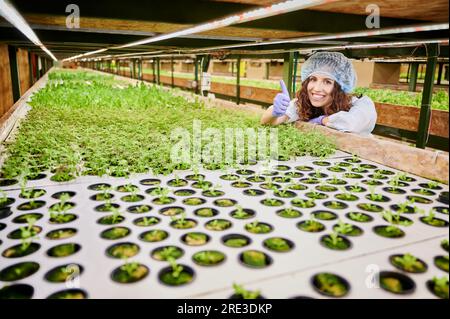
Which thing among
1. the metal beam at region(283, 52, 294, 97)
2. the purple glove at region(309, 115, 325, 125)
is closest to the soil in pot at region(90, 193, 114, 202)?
the purple glove at region(309, 115, 325, 125)

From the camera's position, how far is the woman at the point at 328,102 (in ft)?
11.1

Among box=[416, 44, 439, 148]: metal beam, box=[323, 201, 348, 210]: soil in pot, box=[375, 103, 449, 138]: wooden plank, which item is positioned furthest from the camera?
box=[375, 103, 449, 138]: wooden plank

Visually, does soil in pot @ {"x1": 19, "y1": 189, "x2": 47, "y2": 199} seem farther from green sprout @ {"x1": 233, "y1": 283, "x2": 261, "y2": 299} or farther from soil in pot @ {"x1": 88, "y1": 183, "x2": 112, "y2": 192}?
green sprout @ {"x1": 233, "y1": 283, "x2": 261, "y2": 299}

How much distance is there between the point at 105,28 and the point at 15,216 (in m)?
1.71

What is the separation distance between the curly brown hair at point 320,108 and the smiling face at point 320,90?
0.12 feet

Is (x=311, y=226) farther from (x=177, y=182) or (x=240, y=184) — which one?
(x=177, y=182)

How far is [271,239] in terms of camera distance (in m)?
1.37

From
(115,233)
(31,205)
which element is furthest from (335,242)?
(31,205)

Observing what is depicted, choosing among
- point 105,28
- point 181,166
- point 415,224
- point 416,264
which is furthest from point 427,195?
point 105,28

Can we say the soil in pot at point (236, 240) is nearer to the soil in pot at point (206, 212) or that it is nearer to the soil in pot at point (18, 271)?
the soil in pot at point (206, 212)

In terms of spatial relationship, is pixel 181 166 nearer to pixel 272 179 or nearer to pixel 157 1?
pixel 272 179

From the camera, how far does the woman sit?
3.38m

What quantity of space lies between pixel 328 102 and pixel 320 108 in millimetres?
102

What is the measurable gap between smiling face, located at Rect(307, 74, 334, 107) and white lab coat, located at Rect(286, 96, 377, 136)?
0.20 m
